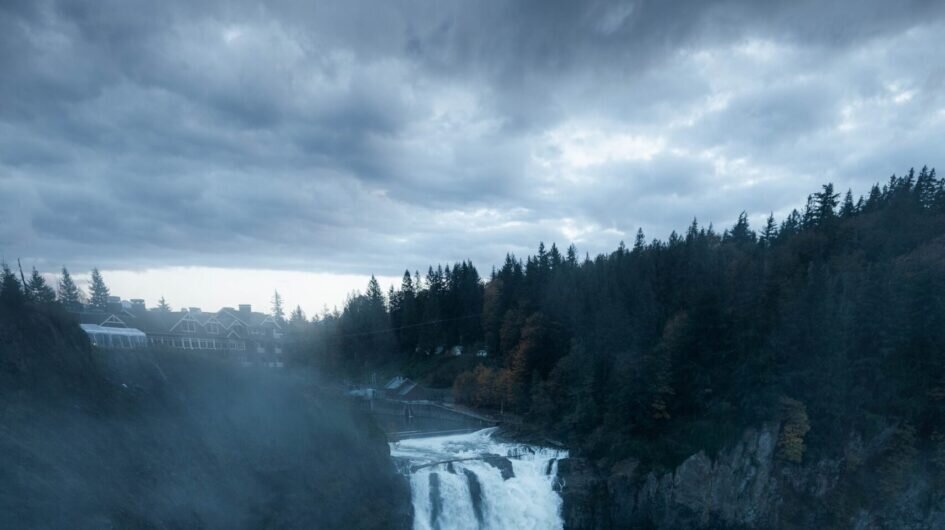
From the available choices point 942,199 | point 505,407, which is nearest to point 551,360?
point 505,407

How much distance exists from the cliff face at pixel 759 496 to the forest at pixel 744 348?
108cm

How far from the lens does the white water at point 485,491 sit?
1260 inches

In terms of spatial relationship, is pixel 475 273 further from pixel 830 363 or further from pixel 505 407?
pixel 830 363

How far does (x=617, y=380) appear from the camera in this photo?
1563 inches

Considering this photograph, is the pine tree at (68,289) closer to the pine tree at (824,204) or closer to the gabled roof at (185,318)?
the gabled roof at (185,318)

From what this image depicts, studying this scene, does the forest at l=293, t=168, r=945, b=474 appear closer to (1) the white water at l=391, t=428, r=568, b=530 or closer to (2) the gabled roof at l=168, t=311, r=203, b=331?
(1) the white water at l=391, t=428, r=568, b=530

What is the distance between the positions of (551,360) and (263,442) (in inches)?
1216

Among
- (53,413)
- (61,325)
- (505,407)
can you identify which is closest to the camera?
(53,413)

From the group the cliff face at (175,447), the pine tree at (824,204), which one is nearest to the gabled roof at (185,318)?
the cliff face at (175,447)

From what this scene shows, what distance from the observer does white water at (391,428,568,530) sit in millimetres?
32000

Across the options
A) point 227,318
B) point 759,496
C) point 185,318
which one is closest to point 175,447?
point 185,318

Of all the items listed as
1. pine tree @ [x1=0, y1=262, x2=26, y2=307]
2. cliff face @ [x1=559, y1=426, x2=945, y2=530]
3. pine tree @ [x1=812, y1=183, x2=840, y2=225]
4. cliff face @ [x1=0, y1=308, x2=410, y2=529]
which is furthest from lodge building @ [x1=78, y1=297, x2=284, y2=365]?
pine tree @ [x1=812, y1=183, x2=840, y2=225]

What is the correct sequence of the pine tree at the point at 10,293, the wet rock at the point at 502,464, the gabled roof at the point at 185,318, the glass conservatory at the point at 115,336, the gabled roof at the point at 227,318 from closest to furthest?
the pine tree at the point at 10,293 → the wet rock at the point at 502,464 → the glass conservatory at the point at 115,336 → the gabled roof at the point at 185,318 → the gabled roof at the point at 227,318

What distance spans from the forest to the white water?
4.51 m
